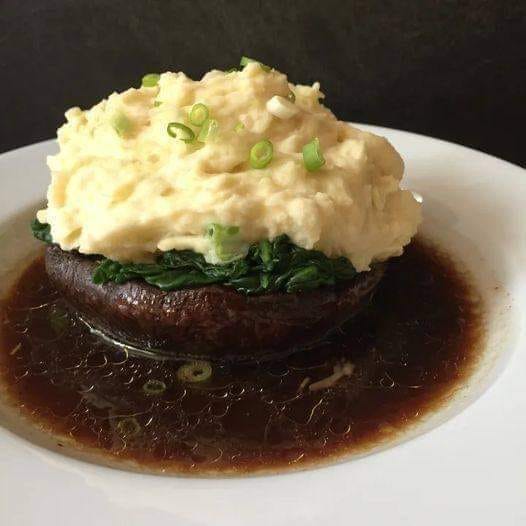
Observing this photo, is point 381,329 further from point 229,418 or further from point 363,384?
point 229,418

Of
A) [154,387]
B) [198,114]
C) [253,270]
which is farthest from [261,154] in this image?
[154,387]

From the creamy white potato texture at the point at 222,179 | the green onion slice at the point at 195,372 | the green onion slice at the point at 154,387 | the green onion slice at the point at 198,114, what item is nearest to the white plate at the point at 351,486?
the green onion slice at the point at 154,387

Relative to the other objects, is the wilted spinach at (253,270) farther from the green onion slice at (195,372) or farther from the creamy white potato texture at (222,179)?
the green onion slice at (195,372)

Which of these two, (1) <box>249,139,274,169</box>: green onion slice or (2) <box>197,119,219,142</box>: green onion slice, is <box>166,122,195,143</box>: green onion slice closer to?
(2) <box>197,119,219,142</box>: green onion slice

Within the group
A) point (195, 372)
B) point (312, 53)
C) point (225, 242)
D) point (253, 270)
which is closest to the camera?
point (225, 242)

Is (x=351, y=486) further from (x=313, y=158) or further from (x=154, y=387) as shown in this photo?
(x=313, y=158)

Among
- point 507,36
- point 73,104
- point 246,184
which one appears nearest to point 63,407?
point 246,184
